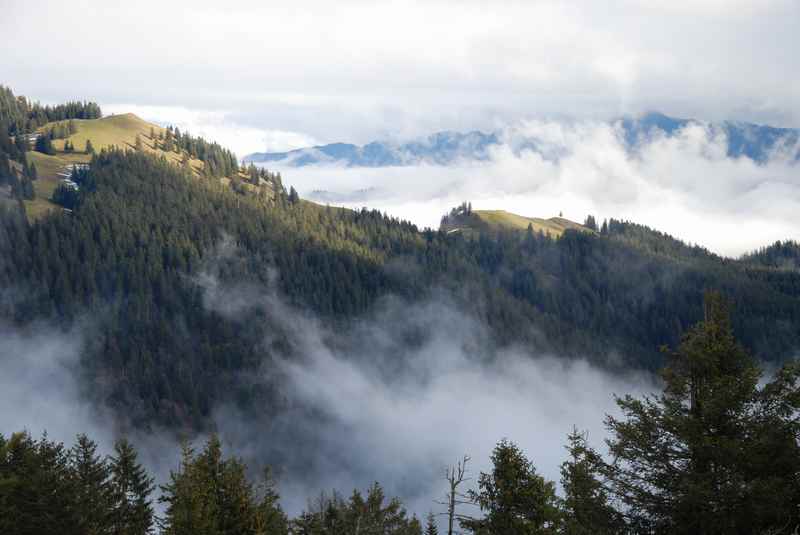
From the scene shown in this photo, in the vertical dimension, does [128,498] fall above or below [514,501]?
below

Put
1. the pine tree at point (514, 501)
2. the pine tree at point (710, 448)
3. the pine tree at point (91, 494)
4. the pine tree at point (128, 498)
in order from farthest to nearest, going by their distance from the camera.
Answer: the pine tree at point (128, 498) < the pine tree at point (91, 494) < the pine tree at point (514, 501) < the pine tree at point (710, 448)

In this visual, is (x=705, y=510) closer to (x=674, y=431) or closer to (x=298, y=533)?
(x=674, y=431)

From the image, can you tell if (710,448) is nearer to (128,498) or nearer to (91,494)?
(91,494)

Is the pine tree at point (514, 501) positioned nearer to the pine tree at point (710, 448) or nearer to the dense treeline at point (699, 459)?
the dense treeline at point (699, 459)

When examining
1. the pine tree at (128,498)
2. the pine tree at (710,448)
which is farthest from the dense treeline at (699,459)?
the pine tree at (128,498)

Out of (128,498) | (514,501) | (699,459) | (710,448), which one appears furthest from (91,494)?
(710,448)

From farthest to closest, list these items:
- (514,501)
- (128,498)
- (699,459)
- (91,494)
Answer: (128,498)
(91,494)
(514,501)
(699,459)

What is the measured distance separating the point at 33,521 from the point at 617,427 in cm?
3284

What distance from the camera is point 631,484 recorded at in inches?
888

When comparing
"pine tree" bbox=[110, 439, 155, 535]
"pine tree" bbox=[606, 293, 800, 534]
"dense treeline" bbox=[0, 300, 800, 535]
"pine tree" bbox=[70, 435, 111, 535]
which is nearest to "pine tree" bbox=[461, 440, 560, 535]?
"dense treeline" bbox=[0, 300, 800, 535]

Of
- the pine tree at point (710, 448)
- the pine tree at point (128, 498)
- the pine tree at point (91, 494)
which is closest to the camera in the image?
the pine tree at point (710, 448)

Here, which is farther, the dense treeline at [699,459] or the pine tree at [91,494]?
the pine tree at [91,494]

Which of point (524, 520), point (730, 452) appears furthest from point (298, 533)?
point (730, 452)

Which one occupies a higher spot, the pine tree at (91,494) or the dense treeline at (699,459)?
the dense treeline at (699,459)
